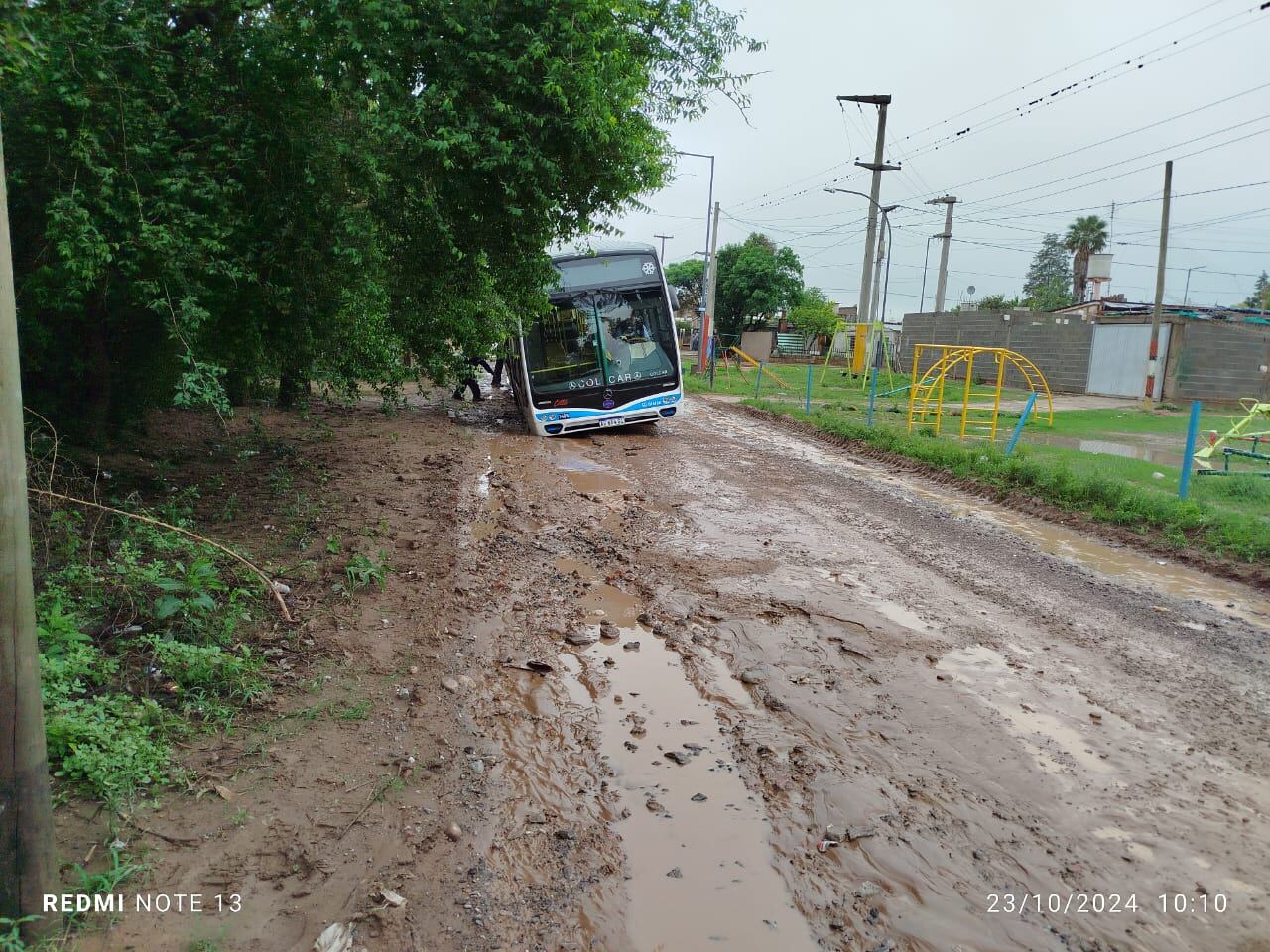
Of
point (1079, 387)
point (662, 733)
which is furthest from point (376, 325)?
point (1079, 387)

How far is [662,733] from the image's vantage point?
463cm

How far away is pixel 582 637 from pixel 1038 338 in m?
29.0

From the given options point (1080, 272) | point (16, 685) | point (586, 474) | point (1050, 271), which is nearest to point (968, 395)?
point (586, 474)

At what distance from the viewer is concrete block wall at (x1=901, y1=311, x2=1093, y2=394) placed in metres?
28.8

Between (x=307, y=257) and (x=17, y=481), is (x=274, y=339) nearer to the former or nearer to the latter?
(x=307, y=257)

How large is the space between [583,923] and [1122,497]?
9276mm

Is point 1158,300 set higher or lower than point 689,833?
higher

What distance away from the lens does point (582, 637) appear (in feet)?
19.3

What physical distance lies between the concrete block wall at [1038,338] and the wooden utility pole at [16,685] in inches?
1135

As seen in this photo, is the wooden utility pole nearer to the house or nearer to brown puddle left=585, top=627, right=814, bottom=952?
brown puddle left=585, top=627, right=814, bottom=952

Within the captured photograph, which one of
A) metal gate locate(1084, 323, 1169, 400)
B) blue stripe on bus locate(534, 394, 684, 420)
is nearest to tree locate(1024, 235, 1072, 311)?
metal gate locate(1084, 323, 1169, 400)

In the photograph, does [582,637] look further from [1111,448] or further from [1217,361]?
[1217,361]

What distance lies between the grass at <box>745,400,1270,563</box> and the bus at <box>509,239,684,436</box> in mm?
4333

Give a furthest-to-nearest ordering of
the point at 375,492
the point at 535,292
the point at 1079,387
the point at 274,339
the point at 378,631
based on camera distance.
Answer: the point at 1079,387
the point at 375,492
the point at 535,292
the point at 274,339
the point at 378,631
